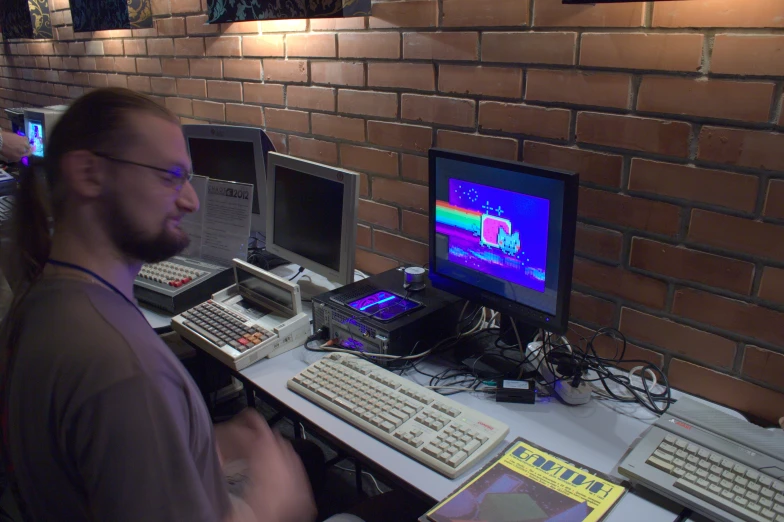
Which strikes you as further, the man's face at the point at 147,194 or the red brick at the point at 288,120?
the red brick at the point at 288,120

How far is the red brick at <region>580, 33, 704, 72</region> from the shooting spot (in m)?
1.39

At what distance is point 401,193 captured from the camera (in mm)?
2180

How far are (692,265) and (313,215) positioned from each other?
3.81 feet

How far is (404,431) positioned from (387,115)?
1213 mm

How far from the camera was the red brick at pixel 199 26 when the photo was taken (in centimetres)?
277

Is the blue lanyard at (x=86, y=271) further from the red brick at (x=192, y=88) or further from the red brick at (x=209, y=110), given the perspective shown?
the red brick at (x=192, y=88)

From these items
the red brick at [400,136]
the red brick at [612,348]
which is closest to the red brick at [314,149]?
the red brick at [400,136]

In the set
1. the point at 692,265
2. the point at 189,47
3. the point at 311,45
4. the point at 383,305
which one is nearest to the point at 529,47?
the point at 692,265

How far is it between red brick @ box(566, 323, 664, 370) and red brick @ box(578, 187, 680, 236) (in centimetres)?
32

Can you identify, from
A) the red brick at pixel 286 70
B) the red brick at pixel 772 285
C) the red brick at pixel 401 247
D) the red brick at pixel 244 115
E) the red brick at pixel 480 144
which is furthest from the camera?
the red brick at pixel 244 115

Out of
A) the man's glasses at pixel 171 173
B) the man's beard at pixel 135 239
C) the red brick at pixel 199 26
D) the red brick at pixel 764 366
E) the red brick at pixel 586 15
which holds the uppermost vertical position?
the red brick at pixel 199 26

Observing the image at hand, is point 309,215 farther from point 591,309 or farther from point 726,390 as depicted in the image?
point 726,390

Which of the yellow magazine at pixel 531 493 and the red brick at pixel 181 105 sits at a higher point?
the red brick at pixel 181 105

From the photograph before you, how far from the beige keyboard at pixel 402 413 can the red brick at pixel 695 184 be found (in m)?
0.72
